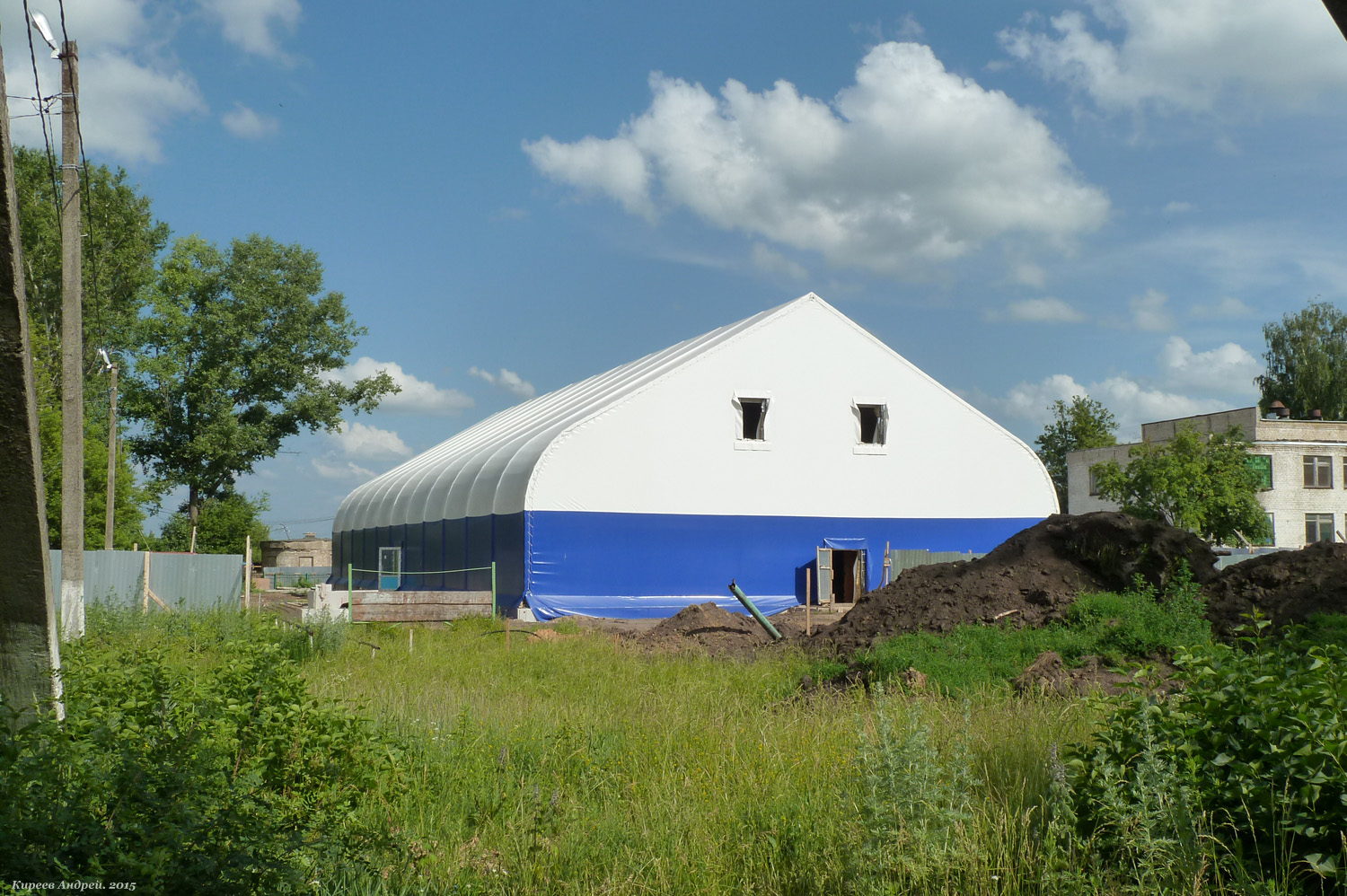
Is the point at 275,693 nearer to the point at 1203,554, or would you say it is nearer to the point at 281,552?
the point at 1203,554

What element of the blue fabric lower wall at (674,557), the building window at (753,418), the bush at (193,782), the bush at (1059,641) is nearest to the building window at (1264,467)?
the blue fabric lower wall at (674,557)

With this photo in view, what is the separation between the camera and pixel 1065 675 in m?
10.9

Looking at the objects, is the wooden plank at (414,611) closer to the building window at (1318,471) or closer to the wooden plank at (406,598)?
the wooden plank at (406,598)

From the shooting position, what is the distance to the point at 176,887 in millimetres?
3812

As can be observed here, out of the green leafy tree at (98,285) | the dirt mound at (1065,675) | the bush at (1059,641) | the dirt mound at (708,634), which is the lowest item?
the dirt mound at (708,634)

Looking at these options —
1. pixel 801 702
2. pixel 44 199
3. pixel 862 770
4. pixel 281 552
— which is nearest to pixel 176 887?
pixel 862 770

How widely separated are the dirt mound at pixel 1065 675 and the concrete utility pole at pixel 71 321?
14376mm

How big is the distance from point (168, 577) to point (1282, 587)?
2249 cm

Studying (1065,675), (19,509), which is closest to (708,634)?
(1065,675)

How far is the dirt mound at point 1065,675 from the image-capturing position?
10355mm

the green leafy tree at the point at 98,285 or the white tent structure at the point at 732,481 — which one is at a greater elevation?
the green leafy tree at the point at 98,285

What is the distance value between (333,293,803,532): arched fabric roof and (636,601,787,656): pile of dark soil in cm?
782

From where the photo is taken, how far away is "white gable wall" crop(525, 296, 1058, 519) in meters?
27.5

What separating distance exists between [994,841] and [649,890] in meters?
1.58
